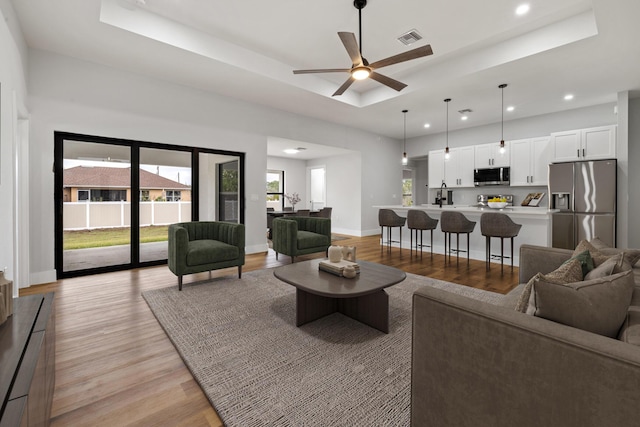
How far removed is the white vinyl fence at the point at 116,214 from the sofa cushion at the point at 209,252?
4.32ft

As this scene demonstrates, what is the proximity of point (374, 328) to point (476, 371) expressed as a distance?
57.5 inches

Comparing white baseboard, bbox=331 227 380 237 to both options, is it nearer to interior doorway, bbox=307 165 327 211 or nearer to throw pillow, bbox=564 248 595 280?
interior doorway, bbox=307 165 327 211

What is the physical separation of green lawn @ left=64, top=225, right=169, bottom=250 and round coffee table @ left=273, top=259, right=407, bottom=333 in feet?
10.3

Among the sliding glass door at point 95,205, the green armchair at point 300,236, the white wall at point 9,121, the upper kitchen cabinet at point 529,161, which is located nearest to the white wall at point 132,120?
the sliding glass door at point 95,205

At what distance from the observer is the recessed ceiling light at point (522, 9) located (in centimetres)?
321

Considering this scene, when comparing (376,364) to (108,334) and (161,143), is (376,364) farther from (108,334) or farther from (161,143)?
(161,143)

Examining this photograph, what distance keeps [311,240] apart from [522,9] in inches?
157

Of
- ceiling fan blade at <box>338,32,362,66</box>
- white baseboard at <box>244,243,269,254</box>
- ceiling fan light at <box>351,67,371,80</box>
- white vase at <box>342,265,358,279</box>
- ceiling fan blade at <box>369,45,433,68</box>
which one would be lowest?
white baseboard at <box>244,243,269,254</box>

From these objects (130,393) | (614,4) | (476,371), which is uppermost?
(614,4)

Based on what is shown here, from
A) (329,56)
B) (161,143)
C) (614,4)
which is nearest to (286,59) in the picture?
(329,56)

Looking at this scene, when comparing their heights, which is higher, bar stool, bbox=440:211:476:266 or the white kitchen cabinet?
the white kitchen cabinet

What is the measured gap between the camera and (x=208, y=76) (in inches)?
175

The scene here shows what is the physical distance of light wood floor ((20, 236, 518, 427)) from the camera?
1.55 metres

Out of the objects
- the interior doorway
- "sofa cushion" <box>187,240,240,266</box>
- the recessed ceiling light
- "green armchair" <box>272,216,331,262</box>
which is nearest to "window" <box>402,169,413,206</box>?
the interior doorway
